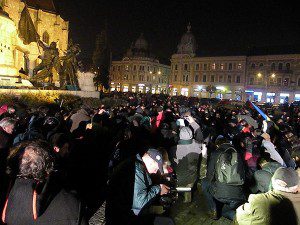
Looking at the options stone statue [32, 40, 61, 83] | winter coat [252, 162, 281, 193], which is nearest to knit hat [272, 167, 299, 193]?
winter coat [252, 162, 281, 193]

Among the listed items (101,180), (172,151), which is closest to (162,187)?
(172,151)

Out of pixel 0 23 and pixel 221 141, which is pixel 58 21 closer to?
pixel 0 23

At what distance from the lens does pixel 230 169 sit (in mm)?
4625

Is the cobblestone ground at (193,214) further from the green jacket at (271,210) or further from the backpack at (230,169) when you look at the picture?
the green jacket at (271,210)

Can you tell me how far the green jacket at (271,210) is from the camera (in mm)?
2998

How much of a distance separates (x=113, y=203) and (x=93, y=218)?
52.6 inches

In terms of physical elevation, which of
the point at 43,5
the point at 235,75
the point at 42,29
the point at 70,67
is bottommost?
the point at 70,67

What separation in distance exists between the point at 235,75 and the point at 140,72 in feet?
107

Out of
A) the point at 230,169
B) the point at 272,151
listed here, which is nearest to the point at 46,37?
the point at 272,151

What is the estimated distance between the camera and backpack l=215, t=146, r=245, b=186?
4.63 m

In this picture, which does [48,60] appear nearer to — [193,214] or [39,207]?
[193,214]

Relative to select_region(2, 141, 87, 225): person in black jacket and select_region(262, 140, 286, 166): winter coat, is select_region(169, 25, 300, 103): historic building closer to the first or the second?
select_region(262, 140, 286, 166): winter coat

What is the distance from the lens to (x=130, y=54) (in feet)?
317

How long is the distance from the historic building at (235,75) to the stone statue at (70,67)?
43.9 meters
